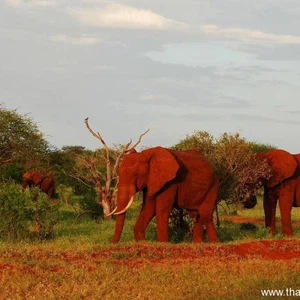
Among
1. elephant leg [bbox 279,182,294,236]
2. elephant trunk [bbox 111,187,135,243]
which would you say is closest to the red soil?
elephant trunk [bbox 111,187,135,243]

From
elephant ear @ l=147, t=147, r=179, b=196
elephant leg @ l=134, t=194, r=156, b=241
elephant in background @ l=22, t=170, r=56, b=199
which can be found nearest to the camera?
elephant ear @ l=147, t=147, r=179, b=196

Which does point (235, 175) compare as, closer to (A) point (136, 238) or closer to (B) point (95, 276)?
(A) point (136, 238)

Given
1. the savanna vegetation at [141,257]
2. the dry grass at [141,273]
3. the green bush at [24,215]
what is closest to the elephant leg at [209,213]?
the savanna vegetation at [141,257]

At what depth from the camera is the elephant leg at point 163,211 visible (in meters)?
15.5

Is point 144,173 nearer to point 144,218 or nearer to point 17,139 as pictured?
point 144,218

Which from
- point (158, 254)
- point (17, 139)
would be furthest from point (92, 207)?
point (158, 254)

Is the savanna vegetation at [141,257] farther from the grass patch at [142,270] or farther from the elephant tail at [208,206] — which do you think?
the elephant tail at [208,206]

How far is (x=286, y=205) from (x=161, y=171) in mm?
4455

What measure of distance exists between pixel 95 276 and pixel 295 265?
359cm

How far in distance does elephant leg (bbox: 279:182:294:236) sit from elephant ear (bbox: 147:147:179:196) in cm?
408

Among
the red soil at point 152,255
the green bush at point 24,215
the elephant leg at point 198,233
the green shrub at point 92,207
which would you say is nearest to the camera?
the red soil at point 152,255

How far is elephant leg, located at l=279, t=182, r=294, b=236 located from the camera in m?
18.3

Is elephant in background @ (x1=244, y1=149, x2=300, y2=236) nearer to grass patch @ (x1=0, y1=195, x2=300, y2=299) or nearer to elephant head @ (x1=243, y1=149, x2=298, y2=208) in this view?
elephant head @ (x1=243, y1=149, x2=298, y2=208)

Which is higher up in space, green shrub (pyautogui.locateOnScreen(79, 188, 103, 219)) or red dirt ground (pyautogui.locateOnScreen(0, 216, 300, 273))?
red dirt ground (pyautogui.locateOnScreen(0, 216, 300, 273))
